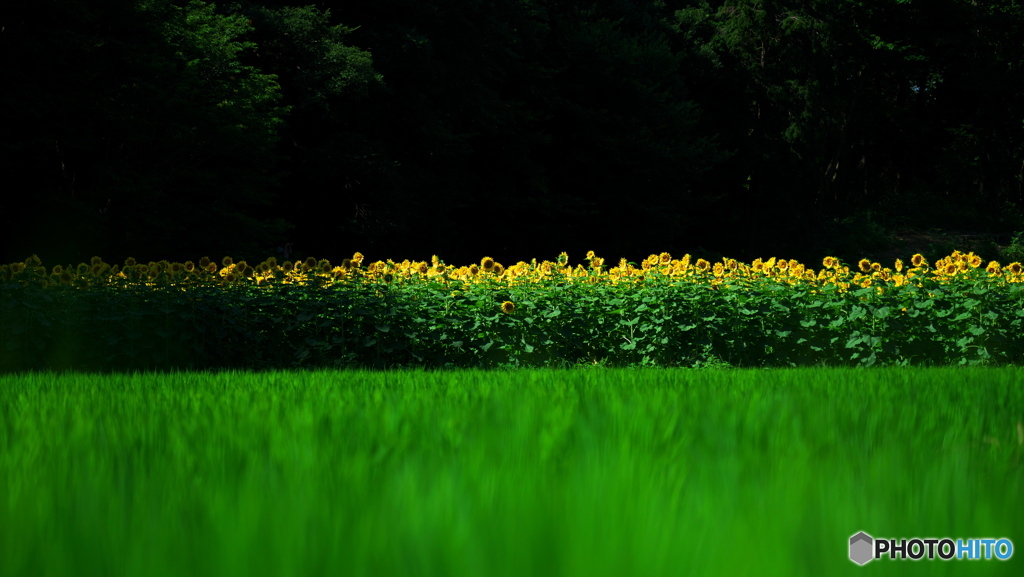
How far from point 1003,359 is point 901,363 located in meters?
1.19

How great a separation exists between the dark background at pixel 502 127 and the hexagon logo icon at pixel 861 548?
62.4 ft

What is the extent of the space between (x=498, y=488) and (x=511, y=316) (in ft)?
22.9

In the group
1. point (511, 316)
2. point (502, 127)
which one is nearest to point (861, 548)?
point (511, 316)

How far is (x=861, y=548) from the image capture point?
1.35 m

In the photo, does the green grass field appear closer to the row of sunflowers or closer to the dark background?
the row of sunflowers

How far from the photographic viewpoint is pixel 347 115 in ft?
85.7

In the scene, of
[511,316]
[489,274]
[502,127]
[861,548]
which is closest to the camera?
[861,548]

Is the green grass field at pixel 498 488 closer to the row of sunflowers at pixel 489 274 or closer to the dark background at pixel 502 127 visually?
the row of sunflowers at pixel 489 274

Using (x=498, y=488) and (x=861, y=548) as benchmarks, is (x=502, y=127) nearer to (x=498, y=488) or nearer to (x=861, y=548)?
(x=498, y=488)

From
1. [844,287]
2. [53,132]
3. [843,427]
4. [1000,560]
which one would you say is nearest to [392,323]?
[844,287]

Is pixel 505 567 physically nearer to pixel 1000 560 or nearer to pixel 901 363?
pixel 1000 560

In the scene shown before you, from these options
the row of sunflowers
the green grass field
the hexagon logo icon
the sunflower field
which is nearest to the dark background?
the row of sunflowers

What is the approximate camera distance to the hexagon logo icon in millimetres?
1321

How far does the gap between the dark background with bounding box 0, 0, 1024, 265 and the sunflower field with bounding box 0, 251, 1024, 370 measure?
1104 cm
